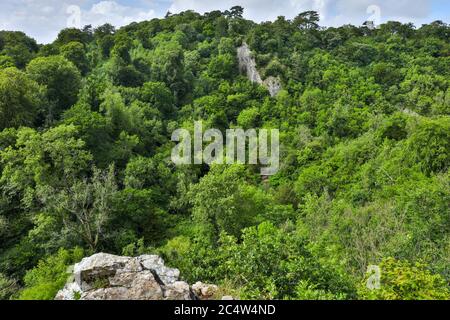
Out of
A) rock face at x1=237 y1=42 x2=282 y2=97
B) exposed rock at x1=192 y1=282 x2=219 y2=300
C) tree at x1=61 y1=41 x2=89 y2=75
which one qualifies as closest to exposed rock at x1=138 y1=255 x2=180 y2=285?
exposed rock at x1=192 y1=282 x2=219 y2=300

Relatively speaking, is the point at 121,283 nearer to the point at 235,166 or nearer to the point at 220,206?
the point at 220,206

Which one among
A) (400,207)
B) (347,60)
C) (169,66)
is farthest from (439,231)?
(347,60)

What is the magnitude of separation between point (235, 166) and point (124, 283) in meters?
16.2

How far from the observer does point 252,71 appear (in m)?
48.7

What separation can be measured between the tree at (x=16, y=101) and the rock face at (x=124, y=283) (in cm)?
2018

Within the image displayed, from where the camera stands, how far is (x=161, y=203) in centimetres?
2714

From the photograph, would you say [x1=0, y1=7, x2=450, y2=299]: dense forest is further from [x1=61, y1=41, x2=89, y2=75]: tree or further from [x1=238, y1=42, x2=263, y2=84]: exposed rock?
[x1=238, y1=42, x2=263, y2=84]: exposed rock

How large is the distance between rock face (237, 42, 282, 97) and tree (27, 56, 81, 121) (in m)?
24.4

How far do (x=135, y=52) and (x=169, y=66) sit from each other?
881cm

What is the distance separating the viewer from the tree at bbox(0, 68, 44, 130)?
2416cm
